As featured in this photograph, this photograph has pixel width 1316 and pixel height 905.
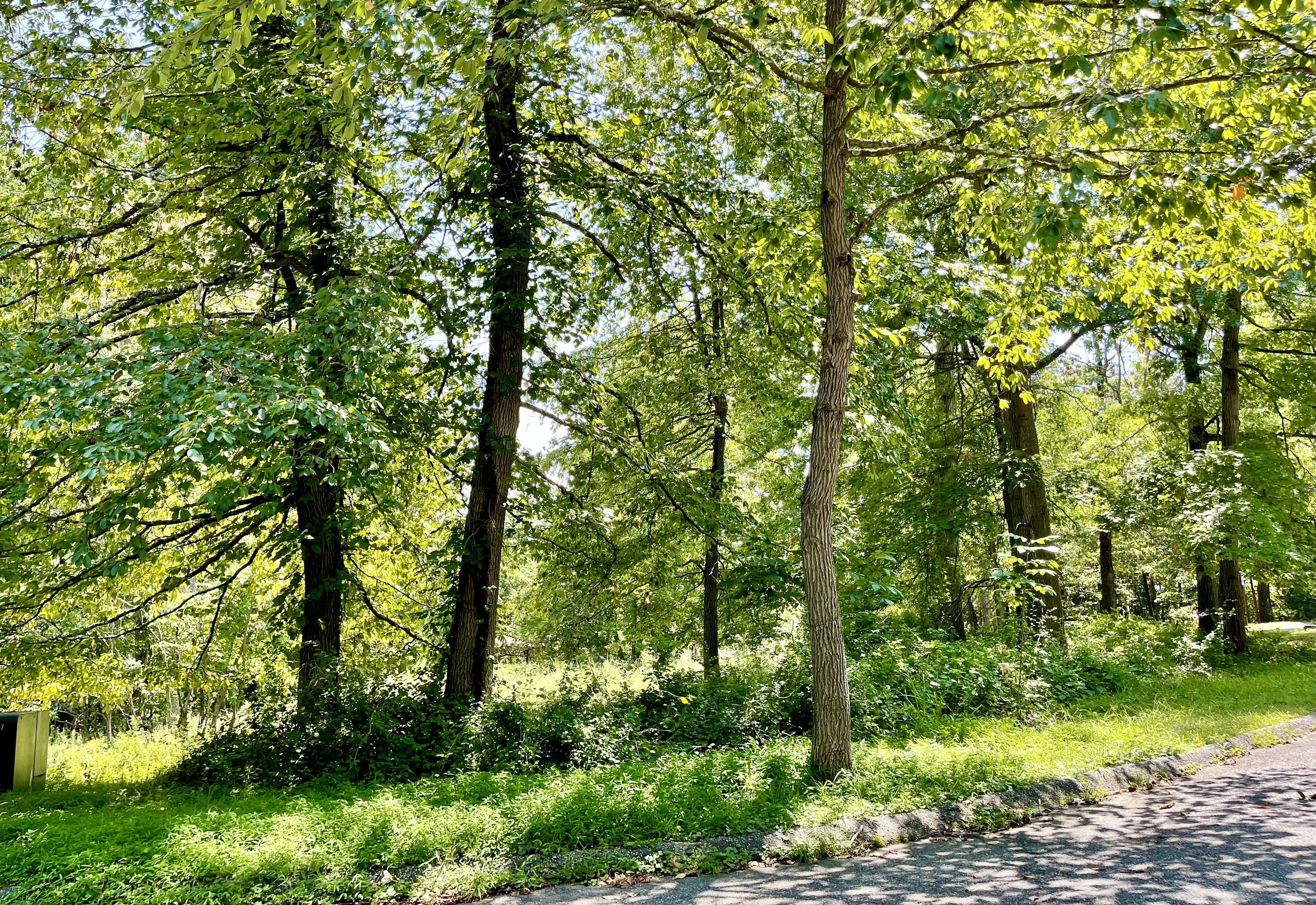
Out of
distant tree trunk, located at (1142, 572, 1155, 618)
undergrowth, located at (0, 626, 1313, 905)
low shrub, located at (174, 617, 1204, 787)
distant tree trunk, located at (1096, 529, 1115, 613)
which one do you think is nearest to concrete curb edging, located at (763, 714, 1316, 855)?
undergrowth, located at (0, 626, 1313, 905)

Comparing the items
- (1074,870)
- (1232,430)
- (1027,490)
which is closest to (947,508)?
(1027,490)

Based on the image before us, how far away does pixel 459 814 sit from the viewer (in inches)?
223

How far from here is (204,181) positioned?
A: 9250mm

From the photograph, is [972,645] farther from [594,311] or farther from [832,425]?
[594,311]

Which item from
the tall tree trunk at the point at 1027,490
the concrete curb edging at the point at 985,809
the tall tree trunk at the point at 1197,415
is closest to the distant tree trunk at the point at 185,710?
the concrete curb edging at the point at 985,809

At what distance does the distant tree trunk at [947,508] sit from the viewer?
1484 centimetres

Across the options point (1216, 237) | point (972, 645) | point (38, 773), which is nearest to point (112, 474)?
point (38, 773)

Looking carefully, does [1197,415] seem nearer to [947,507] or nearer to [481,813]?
[947,507]

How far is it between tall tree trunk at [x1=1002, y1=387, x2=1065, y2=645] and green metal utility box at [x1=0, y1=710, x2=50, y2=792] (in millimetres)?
13987

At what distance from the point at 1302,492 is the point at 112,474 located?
20.5m

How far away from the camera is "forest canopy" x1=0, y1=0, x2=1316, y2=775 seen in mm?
6203

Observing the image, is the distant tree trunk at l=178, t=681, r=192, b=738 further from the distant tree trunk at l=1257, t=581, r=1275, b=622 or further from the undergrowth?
the distant tree trunk at l=1257, t=581, r=1275, b=622

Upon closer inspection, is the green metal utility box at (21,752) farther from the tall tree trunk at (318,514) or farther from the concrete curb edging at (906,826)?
the concrete curb edging at (906,826)

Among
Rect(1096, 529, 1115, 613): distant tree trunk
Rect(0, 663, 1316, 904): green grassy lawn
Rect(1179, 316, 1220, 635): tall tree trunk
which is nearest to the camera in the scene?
Rect(0, 663, 1316, 904): green grassy lawn
